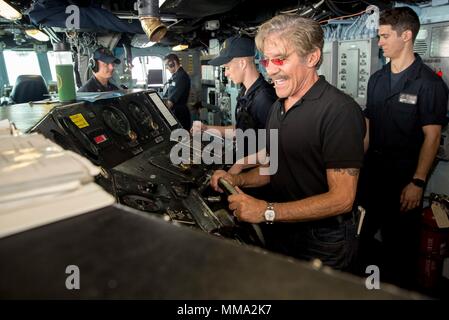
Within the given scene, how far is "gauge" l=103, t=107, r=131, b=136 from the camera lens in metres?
2.21

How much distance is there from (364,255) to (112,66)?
3.70 m

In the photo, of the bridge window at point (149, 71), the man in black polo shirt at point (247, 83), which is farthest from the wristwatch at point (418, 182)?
the bridge window at point (149, 71)

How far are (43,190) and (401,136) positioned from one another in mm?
2942

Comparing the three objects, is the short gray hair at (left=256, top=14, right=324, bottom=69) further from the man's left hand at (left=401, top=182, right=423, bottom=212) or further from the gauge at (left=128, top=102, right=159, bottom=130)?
the man's left hand at (left=401, top=182, right=423, bottom=212)

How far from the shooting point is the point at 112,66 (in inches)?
173

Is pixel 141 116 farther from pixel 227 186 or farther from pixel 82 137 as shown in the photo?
pixel 227 186

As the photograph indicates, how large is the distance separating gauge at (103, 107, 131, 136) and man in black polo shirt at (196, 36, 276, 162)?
0.89 metres

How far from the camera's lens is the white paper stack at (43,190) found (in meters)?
0.57

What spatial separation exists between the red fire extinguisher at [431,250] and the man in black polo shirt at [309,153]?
168 cm

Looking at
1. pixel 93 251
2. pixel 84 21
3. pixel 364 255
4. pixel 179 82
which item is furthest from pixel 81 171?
pixel 179 82

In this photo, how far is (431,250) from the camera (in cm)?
304

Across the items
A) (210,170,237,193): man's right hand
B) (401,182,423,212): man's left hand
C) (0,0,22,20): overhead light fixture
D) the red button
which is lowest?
(401,182,423,212): man's left hand

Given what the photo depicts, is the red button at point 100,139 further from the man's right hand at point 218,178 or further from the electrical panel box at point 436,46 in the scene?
the electrical panel box at point 436,46

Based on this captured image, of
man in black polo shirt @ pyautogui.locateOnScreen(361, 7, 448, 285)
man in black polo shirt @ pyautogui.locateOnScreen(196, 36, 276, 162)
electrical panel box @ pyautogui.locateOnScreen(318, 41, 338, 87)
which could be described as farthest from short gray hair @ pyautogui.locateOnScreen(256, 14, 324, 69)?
electrical panel box @ pyautogui.locateOnScreen(318, 41, 338, 87)
